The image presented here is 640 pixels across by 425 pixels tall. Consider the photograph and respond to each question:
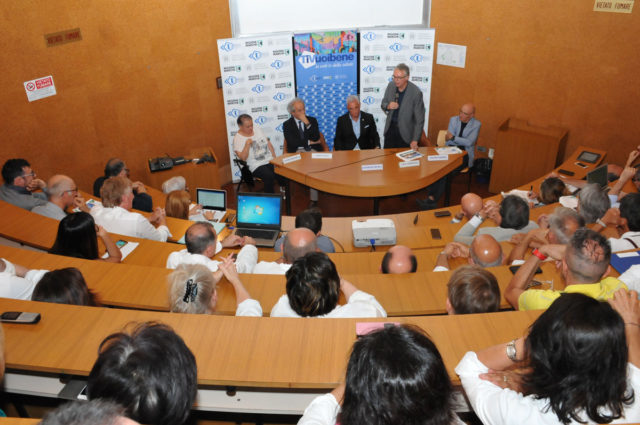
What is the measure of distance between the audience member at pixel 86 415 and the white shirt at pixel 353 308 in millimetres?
A: 1637

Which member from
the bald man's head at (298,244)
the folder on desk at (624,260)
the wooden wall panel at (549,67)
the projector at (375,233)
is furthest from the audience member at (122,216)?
the wooden wall panel at (549,67)

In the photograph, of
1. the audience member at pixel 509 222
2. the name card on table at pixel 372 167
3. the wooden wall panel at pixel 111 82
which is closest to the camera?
A: the audience member at pixel 509 222

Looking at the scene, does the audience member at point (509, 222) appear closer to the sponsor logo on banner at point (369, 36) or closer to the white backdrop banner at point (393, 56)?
the white backdrop banner at point (393, 56)

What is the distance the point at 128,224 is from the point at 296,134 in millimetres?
3415

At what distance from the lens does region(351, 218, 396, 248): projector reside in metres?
4.84

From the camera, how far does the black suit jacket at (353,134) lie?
25.2ft

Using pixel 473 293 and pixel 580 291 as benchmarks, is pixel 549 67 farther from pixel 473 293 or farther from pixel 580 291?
pixel 473 293

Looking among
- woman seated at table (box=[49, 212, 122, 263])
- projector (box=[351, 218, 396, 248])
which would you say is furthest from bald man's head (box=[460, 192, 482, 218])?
woman seated at table (box=[49, 212, 122, 263])

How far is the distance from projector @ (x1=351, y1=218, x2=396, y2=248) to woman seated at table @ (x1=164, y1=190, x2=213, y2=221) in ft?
5.52

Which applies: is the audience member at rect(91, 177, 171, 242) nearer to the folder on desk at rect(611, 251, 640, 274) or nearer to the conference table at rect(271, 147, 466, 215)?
the conference table at rect(271, 147, 466, 215)

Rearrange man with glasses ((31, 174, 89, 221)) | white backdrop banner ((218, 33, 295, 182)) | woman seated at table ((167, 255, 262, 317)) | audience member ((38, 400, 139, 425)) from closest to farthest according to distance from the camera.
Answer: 1. audience member ((38, 400, 139, 425))
2. woman seated at table ((167, 255, 262, 317))
3. man with glasses ((31, 174, 89, 221))
4. white backdrop banner ((218, 33, 295, 182))

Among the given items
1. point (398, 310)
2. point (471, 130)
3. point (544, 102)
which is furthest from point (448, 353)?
point (544, 102)

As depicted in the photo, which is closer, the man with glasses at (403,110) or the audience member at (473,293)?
the audience member at (473,293)

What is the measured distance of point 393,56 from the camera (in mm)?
8242
